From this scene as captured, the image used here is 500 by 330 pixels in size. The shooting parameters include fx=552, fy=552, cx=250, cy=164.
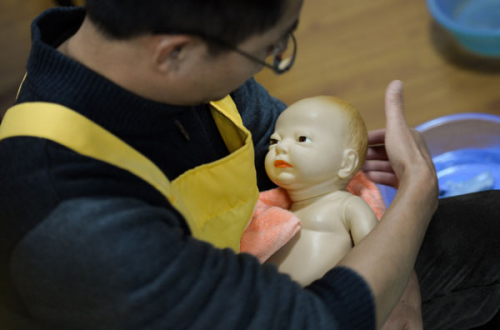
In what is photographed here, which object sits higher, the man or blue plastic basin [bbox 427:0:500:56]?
the man

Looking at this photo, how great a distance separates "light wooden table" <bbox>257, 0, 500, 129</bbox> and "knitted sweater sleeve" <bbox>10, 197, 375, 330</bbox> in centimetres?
135

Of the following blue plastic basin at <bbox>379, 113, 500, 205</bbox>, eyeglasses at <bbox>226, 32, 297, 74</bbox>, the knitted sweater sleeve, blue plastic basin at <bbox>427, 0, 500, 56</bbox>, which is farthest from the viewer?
blue plastic basin at <bbox>427, 0, 500, 56</bbox>

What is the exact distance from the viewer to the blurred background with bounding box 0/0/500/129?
6.48ft

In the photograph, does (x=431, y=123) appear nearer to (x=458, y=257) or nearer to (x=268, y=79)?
(x=458, y=257)

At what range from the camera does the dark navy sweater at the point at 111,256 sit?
0.66 m

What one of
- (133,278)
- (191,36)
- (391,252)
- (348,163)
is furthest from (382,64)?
(133,278)

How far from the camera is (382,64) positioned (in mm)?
2119

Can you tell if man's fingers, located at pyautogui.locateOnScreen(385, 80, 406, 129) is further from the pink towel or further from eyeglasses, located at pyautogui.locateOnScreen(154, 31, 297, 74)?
eyeglasses, located at pyautogui.locateOnScreen(154, 31, 297, 74)

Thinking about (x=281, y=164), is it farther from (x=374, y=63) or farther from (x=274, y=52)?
(x=374, y=63)

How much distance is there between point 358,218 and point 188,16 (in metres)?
0.59

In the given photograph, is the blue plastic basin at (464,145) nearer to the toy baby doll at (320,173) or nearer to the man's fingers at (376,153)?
the man's fingers at (376,153)

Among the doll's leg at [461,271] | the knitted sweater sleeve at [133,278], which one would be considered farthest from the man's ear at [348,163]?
the knitted sweater sleeve at [133,278]

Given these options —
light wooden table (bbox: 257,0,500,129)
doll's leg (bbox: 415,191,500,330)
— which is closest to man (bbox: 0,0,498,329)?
doll's leg (bbox: 415,191,500,330)

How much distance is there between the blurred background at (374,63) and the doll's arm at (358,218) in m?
0.89
